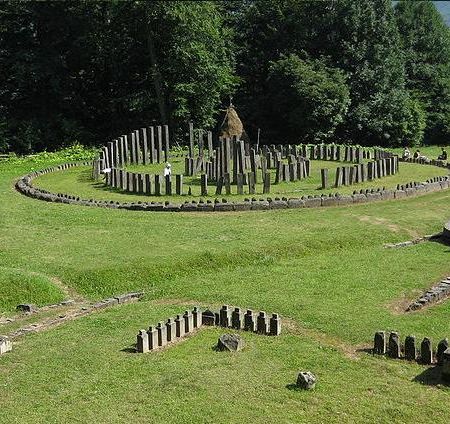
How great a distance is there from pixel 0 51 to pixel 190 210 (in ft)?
128

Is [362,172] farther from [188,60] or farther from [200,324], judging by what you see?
[188,60]

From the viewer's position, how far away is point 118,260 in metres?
24.9

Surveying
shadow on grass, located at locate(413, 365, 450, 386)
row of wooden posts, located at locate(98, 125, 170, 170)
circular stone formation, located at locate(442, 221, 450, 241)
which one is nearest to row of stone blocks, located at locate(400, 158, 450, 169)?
row of wooden posts, located at locate(98, 125, 170, 170)

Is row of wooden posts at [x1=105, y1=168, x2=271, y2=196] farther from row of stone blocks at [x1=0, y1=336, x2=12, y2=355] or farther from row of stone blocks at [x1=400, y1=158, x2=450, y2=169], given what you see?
row of stone blocks at [x1=0, y1=336, x2=12, y2=355]

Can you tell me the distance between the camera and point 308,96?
200ft

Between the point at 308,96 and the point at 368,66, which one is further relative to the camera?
the point at 368,66

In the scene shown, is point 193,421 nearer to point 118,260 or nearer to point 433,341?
point 433,341

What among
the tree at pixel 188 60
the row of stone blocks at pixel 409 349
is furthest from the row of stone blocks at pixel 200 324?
the tree at pixel 188 60

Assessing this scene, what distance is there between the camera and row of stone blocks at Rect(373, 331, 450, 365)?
53.0ft

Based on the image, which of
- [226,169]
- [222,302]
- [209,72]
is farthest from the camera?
[209,72]

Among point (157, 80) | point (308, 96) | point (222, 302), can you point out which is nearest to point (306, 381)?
point (222, 302)

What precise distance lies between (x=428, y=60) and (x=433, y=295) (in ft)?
188

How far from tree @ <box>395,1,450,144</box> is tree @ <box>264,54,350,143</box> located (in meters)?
11.1

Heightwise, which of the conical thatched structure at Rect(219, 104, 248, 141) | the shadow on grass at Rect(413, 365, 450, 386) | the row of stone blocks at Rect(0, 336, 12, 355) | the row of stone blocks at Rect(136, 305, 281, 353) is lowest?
the shadow on grass at Rect(413, 365, 450, 386)
